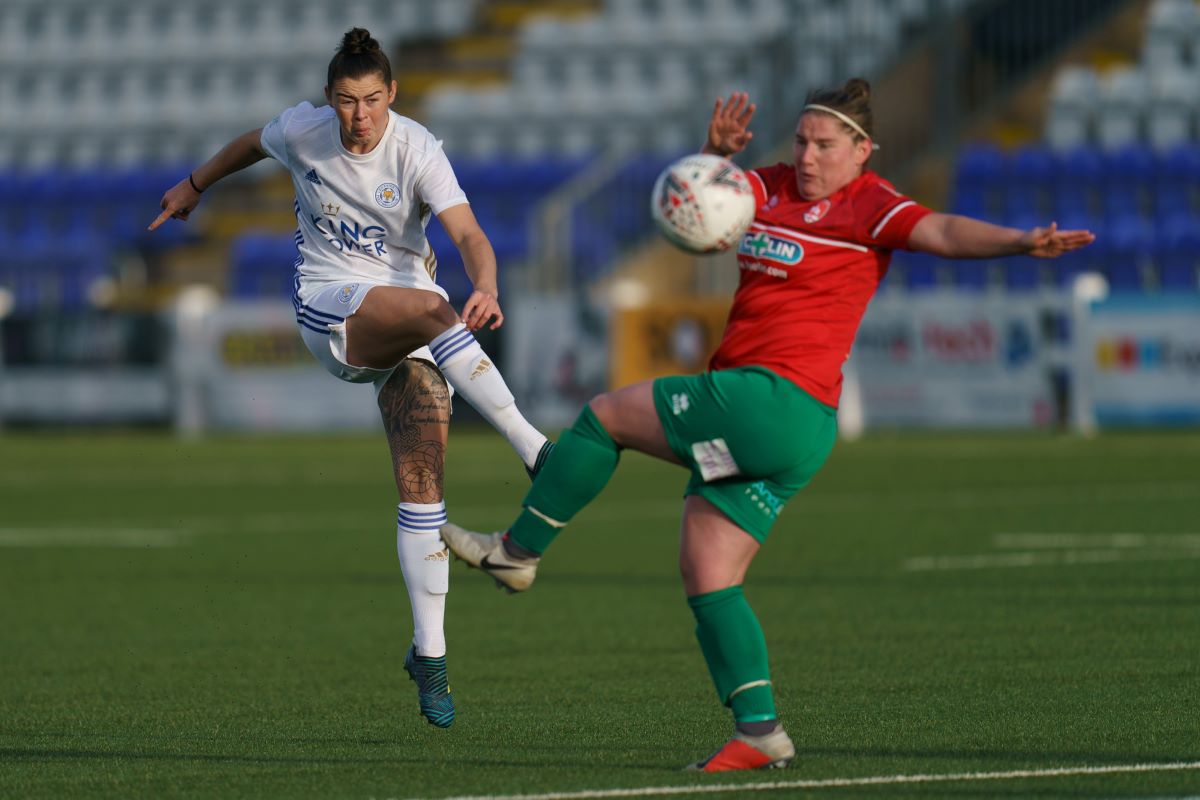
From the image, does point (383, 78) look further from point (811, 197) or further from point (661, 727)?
point (661, 727)

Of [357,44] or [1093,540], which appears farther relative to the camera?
[1093,540]

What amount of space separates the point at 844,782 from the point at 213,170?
3.06 meters

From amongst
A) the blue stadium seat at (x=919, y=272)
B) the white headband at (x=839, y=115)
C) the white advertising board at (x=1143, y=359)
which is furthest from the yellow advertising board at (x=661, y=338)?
the white headband at (x=839, y=115)

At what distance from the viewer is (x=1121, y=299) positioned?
890 inches

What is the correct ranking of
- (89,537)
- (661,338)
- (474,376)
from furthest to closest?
(661,338), (89,537), (474,376)

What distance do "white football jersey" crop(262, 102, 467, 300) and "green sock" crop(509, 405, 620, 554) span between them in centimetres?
132

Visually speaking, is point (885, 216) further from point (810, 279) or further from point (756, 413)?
point (756, 413)

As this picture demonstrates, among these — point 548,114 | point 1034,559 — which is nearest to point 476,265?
point 1034,559

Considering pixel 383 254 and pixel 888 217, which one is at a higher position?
pixel 888 217

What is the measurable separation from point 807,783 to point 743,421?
3.14ft

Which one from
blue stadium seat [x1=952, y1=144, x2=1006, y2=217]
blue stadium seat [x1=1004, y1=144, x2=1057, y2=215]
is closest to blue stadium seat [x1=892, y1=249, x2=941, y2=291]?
blue stadium seat [x1=952, y1=144, x2=1006, y2=217]

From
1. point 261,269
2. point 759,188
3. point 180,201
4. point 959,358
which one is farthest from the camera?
point 261,269

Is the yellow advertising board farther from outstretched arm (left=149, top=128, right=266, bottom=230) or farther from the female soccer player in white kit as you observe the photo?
the female soccer player in white kit

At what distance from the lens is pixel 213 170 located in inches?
278
